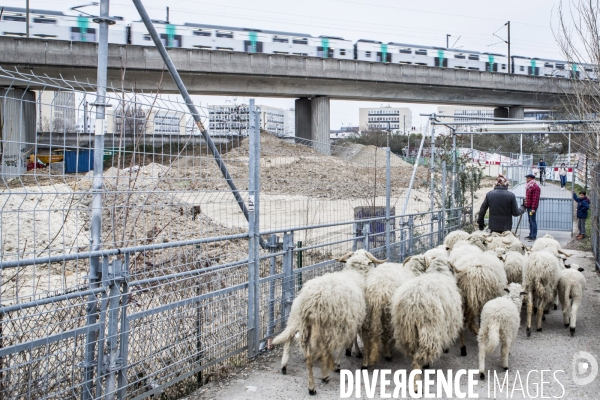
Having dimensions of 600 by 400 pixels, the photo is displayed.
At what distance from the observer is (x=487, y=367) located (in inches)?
231

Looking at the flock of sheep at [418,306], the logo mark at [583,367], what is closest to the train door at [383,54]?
the flock of sheep at [418,306]

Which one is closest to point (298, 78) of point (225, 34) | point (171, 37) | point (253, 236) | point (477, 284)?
point (225, 34)

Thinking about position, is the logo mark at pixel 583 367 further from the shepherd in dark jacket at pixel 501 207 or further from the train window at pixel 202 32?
the train window at pixel 202 32

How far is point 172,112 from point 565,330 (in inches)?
216

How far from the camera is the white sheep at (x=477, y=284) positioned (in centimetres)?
668

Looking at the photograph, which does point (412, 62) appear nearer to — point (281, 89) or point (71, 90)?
point (281, 89)

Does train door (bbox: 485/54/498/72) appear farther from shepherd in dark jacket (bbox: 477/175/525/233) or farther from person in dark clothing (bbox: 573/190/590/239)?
shepherd in dark jacket (bbox: 477/175/525/233)

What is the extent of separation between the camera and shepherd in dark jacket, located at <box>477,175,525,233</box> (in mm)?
11297

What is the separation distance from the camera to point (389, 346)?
20.1 feet

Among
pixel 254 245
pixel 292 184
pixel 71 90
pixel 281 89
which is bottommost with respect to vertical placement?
pixel 254 245

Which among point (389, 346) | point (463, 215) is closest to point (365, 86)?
Answer: point (463, 215)

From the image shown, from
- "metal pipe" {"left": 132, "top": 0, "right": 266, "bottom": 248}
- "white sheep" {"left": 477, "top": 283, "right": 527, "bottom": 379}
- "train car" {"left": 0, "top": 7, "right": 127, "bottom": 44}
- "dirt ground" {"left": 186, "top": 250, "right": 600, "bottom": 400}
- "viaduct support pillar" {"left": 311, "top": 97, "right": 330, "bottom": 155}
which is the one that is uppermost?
"train car" {"left": 0, "top": 7, "right": 127, "bottom": 44}

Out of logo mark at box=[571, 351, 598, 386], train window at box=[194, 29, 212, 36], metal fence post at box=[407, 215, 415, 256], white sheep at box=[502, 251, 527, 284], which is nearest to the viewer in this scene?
logo mark at box=[571, 351, 598, 386]

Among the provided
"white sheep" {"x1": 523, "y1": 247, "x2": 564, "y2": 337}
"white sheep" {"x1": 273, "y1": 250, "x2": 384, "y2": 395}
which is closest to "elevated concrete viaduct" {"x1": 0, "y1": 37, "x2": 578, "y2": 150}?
"white sheep" {"x1": 523, "y1": 247, "x2": 564, "y2": 337}
